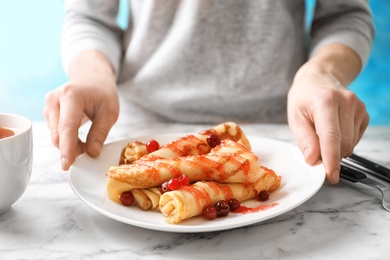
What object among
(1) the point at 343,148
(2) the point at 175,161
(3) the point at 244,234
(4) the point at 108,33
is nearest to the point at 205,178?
(2) the point at 175,161

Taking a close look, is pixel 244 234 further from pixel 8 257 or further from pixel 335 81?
pixel 335 81

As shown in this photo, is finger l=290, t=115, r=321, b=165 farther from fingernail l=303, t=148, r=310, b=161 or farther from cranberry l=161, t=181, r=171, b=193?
cranberry l=161, t=181, r=171, b=193

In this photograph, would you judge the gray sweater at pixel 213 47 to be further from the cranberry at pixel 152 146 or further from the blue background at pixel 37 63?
the blue background at pixel 37 63

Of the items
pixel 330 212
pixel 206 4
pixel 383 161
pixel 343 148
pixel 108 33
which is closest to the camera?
pixel 330 212

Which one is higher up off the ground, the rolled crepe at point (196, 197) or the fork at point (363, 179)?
the rolled crepe at point (196, 197)

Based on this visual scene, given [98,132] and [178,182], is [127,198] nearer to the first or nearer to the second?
[178,182]

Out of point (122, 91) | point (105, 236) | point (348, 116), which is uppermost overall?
point (348, 116)

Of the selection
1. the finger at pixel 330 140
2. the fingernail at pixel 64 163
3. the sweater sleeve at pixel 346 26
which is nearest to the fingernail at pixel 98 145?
the fingernail at pixel 64 163
